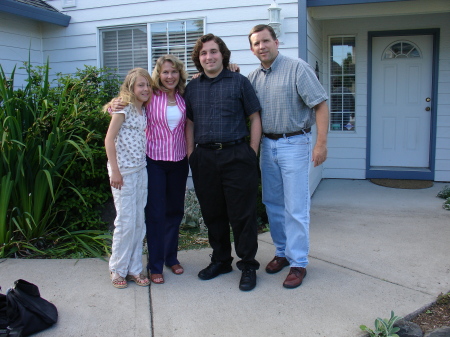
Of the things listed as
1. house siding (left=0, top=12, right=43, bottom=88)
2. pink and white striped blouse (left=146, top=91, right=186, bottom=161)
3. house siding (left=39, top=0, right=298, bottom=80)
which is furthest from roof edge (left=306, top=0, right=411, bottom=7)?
house siding (left=0, top=12, right=43, bottom=88)

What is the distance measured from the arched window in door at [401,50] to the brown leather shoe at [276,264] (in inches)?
177

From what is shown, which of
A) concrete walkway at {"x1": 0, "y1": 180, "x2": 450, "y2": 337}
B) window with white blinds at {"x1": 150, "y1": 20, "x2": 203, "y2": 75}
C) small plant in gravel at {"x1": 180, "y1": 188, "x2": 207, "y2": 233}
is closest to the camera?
concrete walkway at {"x1": 0, "y1": 180, "x2": 450, "y2": 337}

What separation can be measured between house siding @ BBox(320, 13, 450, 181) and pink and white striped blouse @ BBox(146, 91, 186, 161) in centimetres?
433

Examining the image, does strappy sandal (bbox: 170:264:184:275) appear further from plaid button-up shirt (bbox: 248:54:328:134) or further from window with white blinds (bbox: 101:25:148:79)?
window with white blinds (bbox: 101:25:148:79)

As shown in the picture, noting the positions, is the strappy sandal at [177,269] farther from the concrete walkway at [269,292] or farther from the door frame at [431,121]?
the door frame at [431,121]

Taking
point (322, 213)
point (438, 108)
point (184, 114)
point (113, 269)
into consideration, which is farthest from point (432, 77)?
point (113, 269)

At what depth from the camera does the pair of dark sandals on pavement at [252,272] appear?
341cm

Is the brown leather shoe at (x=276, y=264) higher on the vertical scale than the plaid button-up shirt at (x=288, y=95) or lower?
lower

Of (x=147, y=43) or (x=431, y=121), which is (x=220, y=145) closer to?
(x=147, y=43)

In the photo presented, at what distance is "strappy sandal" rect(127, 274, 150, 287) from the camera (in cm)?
351

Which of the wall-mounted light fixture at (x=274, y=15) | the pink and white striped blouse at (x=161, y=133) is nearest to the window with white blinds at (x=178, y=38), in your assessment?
the wall-mounted light fixture at (x=274, y=15)

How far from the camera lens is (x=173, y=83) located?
11.2 ft

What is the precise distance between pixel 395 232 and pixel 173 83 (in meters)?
2.74

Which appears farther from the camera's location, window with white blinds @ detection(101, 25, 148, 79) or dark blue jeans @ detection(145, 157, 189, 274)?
window with white blinds @ detection(101, 25, 148, 79)
